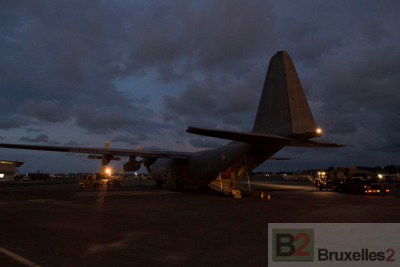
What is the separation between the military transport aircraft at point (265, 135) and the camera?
42.4 ft

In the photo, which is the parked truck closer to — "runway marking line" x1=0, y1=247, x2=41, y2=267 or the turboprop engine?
the turboprop engine

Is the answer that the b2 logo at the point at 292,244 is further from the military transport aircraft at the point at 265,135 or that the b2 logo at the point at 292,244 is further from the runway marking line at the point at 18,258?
the military transport aircraft at the point at 265,135

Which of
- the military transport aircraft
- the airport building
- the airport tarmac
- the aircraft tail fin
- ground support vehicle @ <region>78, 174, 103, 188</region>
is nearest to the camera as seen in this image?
the airport tarmac

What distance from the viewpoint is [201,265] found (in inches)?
158

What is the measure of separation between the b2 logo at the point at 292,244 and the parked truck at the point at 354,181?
16177 mm

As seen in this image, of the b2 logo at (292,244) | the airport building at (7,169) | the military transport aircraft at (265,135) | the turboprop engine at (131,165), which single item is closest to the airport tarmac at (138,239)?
the b2 logo at (292,244)

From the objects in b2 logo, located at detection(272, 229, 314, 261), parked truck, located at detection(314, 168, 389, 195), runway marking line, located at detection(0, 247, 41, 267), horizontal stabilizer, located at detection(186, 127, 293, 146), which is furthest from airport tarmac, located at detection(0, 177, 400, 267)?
parked truck, located at detection(314, 168, 389, 195)

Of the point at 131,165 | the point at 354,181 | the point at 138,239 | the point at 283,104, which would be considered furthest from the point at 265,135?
the point at 131,165

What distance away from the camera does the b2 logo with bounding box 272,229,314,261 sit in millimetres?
4520

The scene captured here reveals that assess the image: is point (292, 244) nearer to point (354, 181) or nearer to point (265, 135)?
point (265, 135)

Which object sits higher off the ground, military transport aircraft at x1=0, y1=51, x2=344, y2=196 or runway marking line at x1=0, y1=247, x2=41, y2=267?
military transport aircraft at x1=0, y1=51, x2=344, y2=196

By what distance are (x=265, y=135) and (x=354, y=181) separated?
1221 centimetres

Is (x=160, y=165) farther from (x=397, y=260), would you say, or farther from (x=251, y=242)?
(x=397, y=260)

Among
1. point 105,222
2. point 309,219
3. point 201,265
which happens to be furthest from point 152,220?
point 309,219
